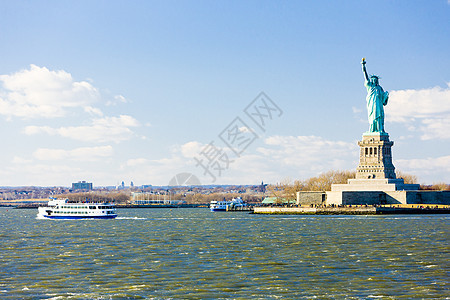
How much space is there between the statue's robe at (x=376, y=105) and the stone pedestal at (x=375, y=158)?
1.77 metres

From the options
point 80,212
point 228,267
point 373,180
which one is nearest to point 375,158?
point 373,180

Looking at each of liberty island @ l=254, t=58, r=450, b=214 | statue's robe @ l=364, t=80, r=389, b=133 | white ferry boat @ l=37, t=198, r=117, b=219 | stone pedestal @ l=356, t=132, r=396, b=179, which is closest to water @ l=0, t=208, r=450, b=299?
white ferry boat @ l=37, t=198, r=117, b=219

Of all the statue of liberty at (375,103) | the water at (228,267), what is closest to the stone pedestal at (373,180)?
the statue of liberty at (375,103)

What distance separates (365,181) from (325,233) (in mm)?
50322

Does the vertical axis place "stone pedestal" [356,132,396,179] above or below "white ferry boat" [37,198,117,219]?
above

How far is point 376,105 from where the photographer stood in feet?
359

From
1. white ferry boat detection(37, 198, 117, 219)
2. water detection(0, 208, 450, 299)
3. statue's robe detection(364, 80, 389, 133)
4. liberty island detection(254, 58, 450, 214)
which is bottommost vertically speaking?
water detection(0, 208, 450, 299)

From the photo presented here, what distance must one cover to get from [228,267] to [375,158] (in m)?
77.3

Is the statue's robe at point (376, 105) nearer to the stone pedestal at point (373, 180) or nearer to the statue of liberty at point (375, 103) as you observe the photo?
the statue of liberty at point (375, 103)

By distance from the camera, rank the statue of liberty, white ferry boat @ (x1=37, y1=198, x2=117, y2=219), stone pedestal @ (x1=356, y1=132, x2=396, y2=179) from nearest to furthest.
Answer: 1. white ferry boat @ (x1=37, y1=198, x2=117, y2=219)
2. stone pedestal @ (x1=356, y1=132, x2=396, y2=179)
3. the statue of liberty

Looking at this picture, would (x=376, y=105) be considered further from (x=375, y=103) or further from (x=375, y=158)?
(x=375, y=158)

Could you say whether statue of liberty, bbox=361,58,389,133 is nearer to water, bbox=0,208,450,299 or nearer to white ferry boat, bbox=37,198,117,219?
white ferry boat, bbox=37,198,117,219

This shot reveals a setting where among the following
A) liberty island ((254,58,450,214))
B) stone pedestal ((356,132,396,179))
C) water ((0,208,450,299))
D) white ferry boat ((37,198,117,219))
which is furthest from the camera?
stone pedestal ((356,132,396,179))

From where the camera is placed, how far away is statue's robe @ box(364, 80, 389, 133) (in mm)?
109312
